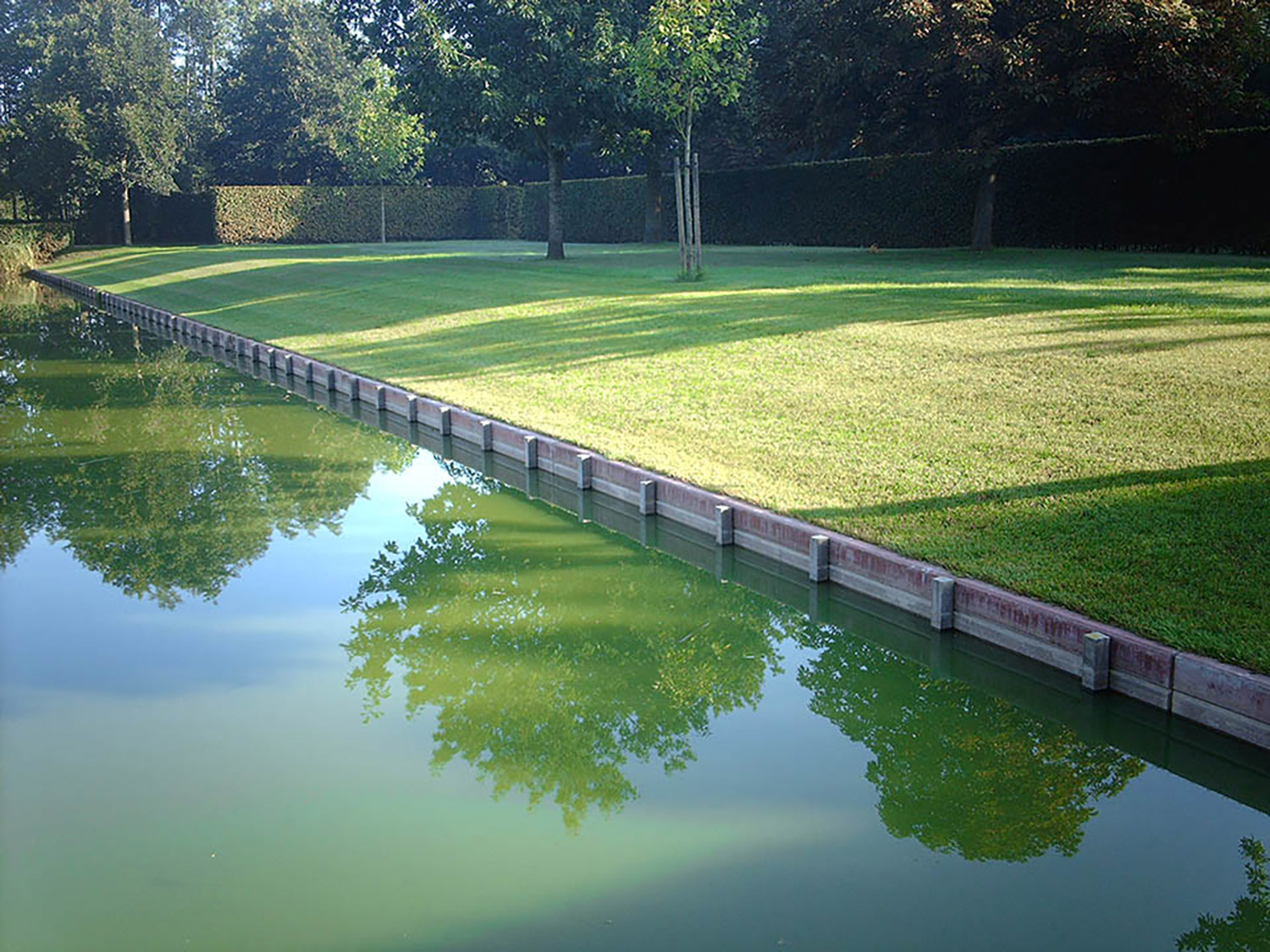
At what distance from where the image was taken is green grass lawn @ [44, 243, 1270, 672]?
26.1ft

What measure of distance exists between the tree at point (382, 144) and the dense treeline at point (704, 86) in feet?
0.37

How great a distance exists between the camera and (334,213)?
54500mm

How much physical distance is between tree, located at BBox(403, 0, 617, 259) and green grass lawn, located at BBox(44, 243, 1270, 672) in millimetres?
7451

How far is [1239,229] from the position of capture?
2195cm

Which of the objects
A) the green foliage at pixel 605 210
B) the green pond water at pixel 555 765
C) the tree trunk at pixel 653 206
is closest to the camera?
the green pond water at pixel 555 765

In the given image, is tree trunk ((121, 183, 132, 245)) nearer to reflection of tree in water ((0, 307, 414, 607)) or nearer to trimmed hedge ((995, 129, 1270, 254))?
reflection of tree in water ((0, 307, 414, 607))

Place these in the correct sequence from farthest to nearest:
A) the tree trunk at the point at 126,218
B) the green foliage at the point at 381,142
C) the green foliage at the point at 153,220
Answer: the green foliage at the point at 153,220
the tree trunk at the point at 126,218
the green foliage at the point at 381,142

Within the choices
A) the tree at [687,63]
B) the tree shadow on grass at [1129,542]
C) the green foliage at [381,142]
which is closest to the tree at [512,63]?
the tree at [687,63]

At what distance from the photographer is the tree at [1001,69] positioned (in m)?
21.5

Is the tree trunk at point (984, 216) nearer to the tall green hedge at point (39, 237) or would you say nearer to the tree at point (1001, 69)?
the tree at point (1001, 69)

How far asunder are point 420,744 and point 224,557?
4109 mm

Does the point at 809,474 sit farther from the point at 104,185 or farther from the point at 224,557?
the point at 104,185

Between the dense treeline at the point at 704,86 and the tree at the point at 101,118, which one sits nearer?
the dense treeline at the point at 704,86

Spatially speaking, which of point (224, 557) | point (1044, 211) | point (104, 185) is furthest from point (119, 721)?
point (104, 185)
